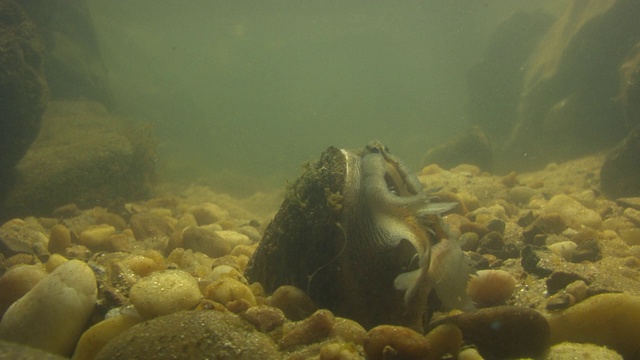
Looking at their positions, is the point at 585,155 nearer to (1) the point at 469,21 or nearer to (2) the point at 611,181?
(2) the point at 611,181

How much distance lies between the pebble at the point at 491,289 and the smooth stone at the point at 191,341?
1625 millimetres

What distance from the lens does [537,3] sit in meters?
42.3

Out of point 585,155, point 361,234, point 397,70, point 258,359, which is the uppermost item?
point 397,70

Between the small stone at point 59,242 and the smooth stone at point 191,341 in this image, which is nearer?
the smooth stone at point 191,341

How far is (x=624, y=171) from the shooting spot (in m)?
7.67

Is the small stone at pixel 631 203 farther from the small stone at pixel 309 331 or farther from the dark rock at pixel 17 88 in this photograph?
the dark rock at pixel 17 88

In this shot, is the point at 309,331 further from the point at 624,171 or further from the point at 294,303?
the point at 624,171

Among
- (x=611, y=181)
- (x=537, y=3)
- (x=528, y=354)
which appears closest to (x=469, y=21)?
(x=537, y=3)

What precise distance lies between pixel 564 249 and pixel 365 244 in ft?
9.38

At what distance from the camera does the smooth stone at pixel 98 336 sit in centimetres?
196

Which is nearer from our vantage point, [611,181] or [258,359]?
[258,359]

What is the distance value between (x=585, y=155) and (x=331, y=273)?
1252 centimetres

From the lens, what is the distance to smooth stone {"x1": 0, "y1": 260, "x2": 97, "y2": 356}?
2117 mm

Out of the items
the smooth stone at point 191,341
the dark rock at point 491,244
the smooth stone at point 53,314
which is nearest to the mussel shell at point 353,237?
the smooth stone at point 191,341
